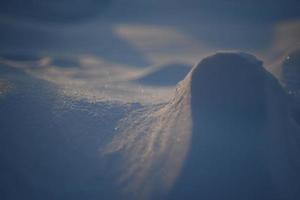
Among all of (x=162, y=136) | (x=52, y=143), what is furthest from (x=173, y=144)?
(x=52, y=143)

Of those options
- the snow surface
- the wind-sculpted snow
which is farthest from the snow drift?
the wind-sculpted snow

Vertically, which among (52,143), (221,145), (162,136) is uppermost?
(52,143)

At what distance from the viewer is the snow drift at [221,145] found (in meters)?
3.96

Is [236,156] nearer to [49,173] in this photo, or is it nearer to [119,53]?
[49,173]

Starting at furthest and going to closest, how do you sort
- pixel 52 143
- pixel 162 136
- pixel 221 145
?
pixel 52 143 < pixel 162 136 < pixel 221 145

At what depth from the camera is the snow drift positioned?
3963 mm

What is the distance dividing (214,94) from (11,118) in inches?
105

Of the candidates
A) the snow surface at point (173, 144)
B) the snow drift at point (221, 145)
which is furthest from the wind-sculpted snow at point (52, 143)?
the snow drift at point (221, 145)

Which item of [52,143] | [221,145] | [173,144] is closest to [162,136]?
[173,144]

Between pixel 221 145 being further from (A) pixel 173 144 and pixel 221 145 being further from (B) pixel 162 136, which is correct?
(B) pixel 162 136

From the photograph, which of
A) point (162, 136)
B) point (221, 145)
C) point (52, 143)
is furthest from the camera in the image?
point (52, 143)

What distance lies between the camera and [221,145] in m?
4.12

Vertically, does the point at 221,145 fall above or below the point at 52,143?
below

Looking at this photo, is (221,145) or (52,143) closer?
(221,145)
